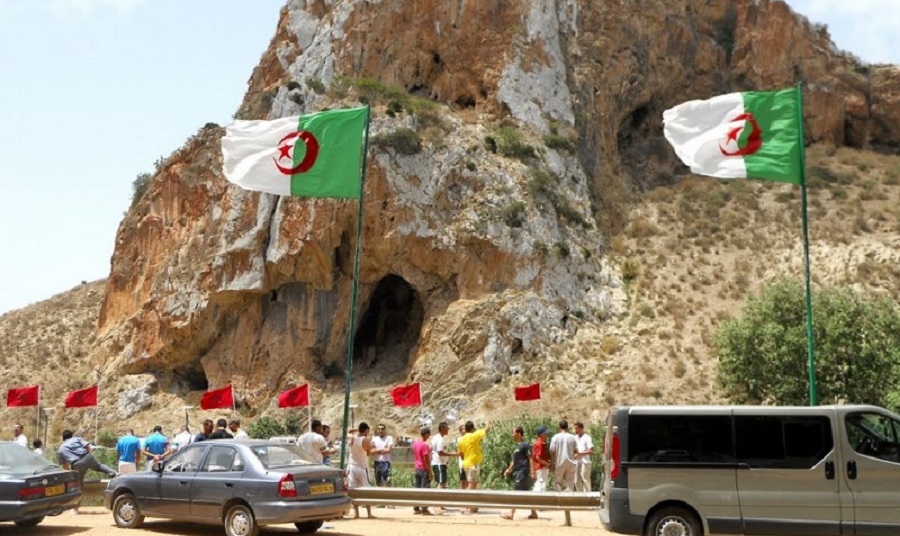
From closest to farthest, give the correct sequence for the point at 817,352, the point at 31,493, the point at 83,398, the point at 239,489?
the point at 239,489, the point at 31,493, the point at 83,398, the point at 817,352

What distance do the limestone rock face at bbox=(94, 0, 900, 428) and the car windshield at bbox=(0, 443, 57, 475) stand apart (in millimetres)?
22583

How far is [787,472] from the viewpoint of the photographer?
11852 mm

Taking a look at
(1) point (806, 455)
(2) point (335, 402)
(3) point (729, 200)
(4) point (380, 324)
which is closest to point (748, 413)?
(1) point (806, 455)

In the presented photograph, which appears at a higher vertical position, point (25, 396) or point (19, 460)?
point (25, 396)

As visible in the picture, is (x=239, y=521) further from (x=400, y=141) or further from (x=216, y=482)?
(x=400, y=141)

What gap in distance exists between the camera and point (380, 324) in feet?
150

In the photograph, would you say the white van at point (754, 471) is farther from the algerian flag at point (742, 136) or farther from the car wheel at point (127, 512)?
the car wheel at point (127, 512)

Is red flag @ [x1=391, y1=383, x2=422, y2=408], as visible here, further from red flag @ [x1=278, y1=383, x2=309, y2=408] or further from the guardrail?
the guardrail

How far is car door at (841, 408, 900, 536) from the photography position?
11508 mm

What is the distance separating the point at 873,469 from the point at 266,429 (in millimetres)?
28071

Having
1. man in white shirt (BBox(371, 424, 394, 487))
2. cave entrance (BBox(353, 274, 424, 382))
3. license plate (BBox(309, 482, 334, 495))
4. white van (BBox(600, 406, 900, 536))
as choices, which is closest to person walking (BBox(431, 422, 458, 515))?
man in white shirt (BBox(371, 424, 394, 487))

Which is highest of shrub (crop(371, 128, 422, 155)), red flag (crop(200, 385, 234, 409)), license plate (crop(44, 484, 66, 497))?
shrub (crop(371, 128, 422, 155))

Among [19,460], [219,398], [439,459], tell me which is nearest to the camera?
[19,460]

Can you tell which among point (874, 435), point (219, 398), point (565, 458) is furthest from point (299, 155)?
point (219, 398)
